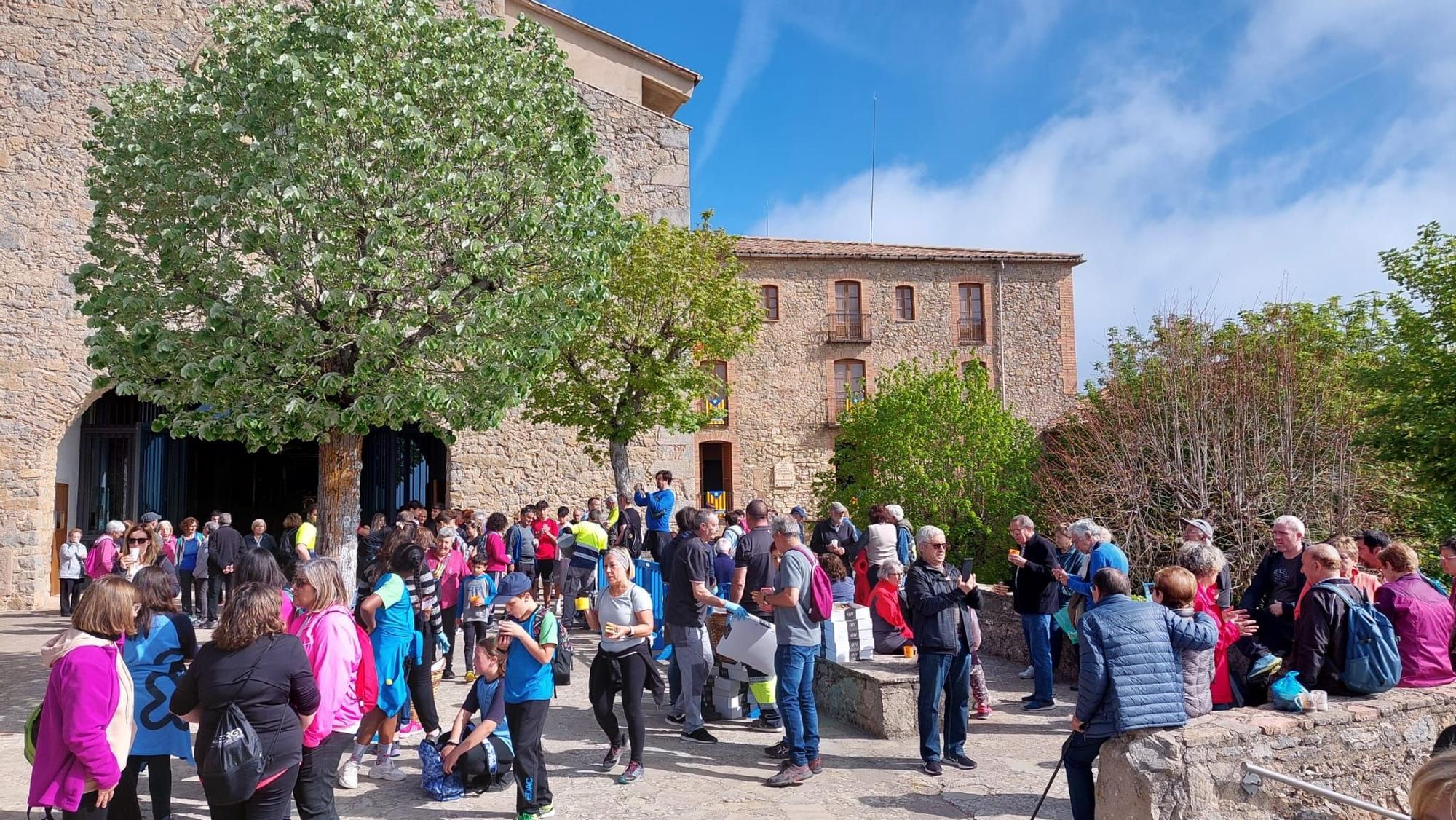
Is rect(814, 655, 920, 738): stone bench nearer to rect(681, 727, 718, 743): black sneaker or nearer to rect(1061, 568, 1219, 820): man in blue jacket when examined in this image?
rect(681, 727, 718, 743): black sneaker

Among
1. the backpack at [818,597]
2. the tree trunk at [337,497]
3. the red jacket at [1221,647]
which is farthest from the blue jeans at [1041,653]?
the tree trunk at [337,497]

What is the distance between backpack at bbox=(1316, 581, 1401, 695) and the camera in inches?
Result: 196

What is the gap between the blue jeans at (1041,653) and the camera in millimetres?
7922

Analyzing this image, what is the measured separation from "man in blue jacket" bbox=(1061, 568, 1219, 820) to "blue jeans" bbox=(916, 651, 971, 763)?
145 cm

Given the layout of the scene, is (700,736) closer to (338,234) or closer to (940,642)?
(940,642)

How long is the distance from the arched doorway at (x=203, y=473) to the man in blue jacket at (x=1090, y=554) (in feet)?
37.4

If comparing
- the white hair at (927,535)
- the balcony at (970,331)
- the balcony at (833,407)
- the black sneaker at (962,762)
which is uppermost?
the balcony at (970,331)

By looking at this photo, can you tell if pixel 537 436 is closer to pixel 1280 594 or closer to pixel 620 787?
pixel 620 787

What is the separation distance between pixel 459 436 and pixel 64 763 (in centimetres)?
1519

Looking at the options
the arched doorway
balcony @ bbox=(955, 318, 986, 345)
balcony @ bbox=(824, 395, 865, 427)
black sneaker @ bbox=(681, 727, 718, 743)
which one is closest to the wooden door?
the arched doorway

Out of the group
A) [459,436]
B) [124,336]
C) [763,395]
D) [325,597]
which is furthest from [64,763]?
[763,395]

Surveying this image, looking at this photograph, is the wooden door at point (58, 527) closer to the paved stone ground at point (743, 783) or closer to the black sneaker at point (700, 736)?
the paved stone ground at point (743, 783)

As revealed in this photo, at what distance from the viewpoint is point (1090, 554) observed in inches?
288

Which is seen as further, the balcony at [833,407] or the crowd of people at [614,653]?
the balcony at [833,407]
